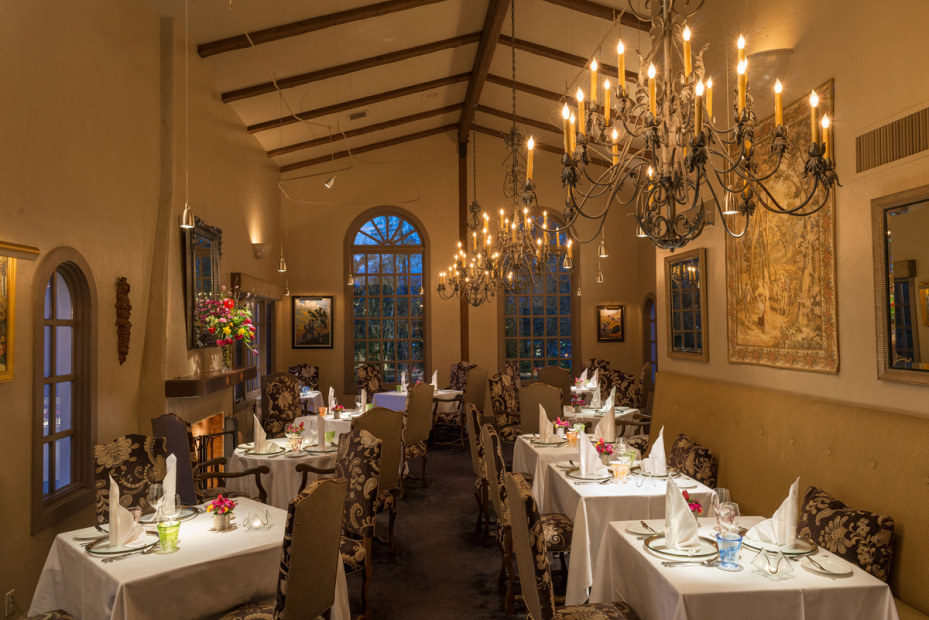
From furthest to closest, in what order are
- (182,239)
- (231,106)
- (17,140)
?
(231,106) < (182,239) < (17,140)

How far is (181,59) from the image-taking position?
571 centimetres

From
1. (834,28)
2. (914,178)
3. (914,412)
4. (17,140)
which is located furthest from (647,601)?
(17,140)

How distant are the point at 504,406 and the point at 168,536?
5604mm

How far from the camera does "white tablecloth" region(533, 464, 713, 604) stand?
11.4 ft

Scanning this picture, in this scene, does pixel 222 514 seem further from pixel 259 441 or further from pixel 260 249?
pixel 260 249

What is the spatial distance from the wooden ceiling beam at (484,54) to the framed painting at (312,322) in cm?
378

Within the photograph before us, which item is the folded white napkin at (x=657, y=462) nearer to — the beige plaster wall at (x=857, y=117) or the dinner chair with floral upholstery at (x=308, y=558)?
the beige plaster wall at (x=857, y=117)

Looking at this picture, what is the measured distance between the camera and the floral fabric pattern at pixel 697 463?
467 centimetres

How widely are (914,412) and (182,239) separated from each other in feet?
18.1

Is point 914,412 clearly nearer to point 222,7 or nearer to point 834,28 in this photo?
point 834,28

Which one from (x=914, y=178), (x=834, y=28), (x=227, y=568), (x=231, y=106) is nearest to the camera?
(x=227, y=568)

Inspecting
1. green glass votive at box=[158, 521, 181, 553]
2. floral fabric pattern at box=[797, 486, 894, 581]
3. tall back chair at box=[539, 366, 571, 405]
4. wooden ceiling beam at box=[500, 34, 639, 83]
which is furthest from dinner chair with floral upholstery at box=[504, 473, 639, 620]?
tall back chair at box=[539, 366, 571, 405]

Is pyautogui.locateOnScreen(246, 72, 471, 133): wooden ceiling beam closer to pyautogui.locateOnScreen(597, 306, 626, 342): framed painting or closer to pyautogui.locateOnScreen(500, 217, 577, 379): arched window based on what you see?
pyautogui.locateOnScreen(500, 217, 577, 379): arched window

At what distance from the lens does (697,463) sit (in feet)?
15.5
